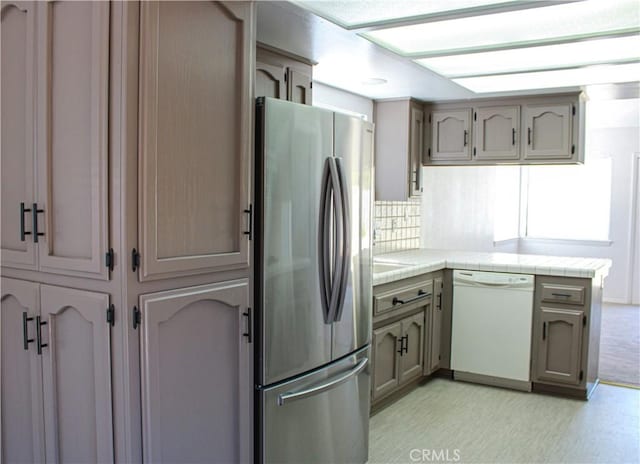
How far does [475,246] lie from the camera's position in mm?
6551

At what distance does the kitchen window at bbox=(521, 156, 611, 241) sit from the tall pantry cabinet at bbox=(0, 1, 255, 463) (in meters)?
6.90

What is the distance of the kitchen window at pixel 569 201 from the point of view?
305 inches

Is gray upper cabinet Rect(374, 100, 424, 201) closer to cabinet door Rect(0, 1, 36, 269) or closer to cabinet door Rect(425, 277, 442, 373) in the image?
cabinet door Rect(425, 277, 442, 373)

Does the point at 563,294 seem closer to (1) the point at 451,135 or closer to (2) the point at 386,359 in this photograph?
(2) the point at 386,359

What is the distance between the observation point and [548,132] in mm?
4348

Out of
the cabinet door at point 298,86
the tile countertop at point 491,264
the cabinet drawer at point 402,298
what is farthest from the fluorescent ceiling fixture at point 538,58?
the cabinet drawer at point 402,298

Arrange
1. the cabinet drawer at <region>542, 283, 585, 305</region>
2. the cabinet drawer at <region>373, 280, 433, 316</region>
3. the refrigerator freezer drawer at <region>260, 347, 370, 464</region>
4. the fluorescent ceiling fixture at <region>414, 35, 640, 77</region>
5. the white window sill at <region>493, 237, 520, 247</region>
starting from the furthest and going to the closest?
the white window sill at <region>493, 237, 520, 247</region>
the cabinet drawer at <region>542, 283, 585, 305</region>
the cabinet drawer at <region>373, 280, 433, 316</region>
the fluorescent ceiling fixture at <region>414, 35, 640, 77</region>
the refrigerator freezer drawer at <region>260, 347, 370, 464</region>

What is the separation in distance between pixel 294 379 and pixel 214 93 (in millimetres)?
1231

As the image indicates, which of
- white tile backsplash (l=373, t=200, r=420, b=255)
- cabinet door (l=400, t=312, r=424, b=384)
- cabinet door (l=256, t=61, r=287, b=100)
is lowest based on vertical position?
cabinet door (l=400, t=312, r=424, b=384)

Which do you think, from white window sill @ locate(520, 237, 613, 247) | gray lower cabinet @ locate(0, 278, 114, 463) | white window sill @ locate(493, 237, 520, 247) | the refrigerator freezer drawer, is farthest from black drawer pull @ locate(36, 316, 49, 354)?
white window sill @ locate(520, 237, 613, 247)

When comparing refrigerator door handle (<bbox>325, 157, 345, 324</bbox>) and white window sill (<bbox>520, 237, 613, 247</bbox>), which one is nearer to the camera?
→ refrigerator door handle (<bbox>325, 157, 345, 324</bbox>)

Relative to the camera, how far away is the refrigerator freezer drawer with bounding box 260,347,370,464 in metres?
2.36

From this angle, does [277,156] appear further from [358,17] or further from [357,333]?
[357,333]

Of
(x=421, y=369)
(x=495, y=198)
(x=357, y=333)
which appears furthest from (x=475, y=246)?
(x=357, y=333)
